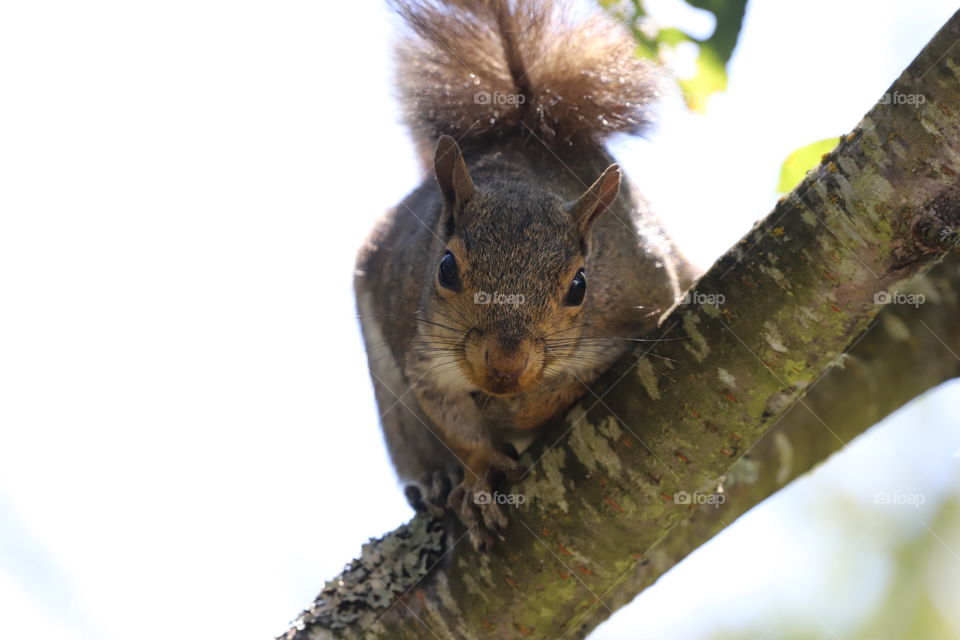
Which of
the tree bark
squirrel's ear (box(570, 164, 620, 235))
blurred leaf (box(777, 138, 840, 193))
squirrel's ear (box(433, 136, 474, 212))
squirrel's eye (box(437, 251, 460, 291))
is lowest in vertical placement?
the tree bark

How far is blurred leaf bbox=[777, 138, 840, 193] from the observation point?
2301 mm

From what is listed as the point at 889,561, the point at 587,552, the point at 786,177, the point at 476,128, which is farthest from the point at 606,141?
the point at 889,561

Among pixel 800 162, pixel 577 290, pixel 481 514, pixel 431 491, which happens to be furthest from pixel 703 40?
pixel 431 491

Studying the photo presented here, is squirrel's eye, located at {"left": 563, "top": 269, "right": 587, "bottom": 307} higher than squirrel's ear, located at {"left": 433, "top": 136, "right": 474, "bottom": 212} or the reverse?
the reverse

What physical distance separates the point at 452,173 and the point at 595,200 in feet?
1.51

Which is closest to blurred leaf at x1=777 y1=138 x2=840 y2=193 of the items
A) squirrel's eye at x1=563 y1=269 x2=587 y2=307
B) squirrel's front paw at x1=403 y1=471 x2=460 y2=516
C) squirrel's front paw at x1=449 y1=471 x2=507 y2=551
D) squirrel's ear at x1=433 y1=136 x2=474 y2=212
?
squirrel's eye at x1=563 y1=269 x2=587 y2=307

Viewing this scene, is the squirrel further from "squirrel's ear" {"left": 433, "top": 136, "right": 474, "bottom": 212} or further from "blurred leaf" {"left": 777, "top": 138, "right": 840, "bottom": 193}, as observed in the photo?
"blurred leaf" {"left": 777, "top": 138, "right": 840, "bottom": 193}

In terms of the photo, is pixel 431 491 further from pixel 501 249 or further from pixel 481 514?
pixel 501 249

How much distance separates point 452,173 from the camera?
275 cm

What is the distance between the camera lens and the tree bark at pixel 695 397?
1709 mm

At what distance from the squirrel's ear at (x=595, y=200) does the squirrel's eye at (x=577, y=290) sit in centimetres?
18

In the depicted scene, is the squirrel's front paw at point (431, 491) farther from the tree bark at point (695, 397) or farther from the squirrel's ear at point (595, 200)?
the squirrel's ear at point (595, 200)

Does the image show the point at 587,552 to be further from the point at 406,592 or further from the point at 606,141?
the point at 606,141

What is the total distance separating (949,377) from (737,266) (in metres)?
1.34
